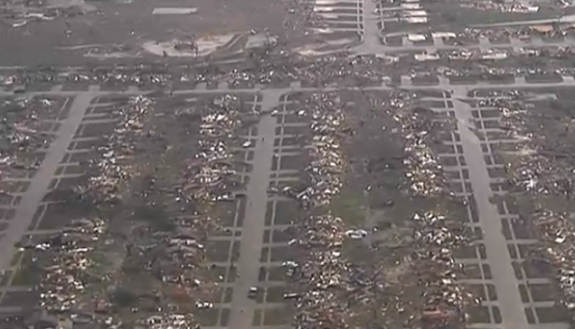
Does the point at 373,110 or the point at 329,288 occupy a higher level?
the point at 373,110

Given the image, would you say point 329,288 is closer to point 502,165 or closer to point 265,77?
point 502,165

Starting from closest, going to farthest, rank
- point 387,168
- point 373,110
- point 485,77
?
point 387,168, point 373,110, point 485,77

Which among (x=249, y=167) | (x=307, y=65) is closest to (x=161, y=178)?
(x=249, y=167)

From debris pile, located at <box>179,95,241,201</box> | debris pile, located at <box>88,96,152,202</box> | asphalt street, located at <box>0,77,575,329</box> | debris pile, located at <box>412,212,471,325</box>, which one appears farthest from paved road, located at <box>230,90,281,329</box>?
debris pile, located at <box>412,212,471,325</box>

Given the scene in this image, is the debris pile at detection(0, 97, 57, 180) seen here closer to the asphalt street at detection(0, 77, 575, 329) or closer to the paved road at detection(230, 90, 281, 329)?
the asphalt street at detection(0, 77, 575, 329)

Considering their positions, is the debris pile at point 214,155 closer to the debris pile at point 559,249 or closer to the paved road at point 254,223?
the paved road at point 254,223

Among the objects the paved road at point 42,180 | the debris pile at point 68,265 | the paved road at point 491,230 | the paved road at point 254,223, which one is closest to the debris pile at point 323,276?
the paved road at point 254,223

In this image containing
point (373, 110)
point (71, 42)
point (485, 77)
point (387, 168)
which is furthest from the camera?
point (71, 42)
